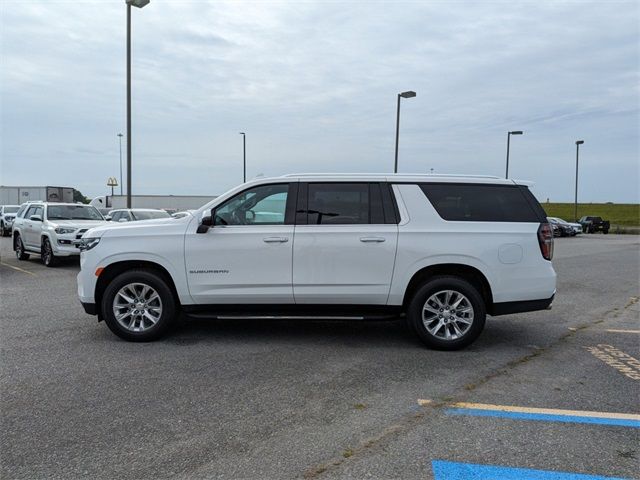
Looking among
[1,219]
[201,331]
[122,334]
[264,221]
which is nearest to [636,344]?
[264,221]

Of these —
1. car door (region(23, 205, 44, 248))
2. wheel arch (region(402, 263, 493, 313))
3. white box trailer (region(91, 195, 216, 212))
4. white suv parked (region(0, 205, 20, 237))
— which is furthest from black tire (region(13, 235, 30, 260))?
white box trailer (region(91, 195, 216, 212))

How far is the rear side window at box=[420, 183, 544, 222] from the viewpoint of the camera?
579 cm

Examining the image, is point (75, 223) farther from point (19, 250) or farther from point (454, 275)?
point (454, 275)

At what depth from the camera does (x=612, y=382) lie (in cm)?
477

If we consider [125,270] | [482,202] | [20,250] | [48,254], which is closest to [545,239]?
[482,202]

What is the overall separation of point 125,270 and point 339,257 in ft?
8.02

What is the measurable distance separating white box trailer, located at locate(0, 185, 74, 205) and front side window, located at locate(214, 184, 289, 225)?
35.9 m

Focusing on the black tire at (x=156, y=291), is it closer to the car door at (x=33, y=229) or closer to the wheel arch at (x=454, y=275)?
the wheel arch at (x=454, y=275)

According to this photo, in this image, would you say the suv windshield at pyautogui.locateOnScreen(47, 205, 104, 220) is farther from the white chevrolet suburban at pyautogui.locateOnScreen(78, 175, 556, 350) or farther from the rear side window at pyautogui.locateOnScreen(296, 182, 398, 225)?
the rear side window at pyautogui.locateOnScreen(296, 182, 398, 225)

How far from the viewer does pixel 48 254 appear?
1323 cm

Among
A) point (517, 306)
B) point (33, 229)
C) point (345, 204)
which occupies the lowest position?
point (517, 306)

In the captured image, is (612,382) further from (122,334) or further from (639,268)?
(639,268)

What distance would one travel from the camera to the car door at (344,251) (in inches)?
222

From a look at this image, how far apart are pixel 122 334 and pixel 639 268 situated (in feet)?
47.1
